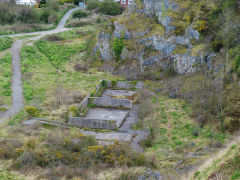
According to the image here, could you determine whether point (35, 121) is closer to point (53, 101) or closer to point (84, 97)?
point (53, 101)

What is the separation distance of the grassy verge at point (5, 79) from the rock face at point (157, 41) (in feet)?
37.9

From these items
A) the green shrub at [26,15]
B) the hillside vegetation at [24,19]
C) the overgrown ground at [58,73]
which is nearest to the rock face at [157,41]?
the overgrown ground at [58,73]

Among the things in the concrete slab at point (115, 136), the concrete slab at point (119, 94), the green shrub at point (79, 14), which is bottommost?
the concrete slab at point (115, 136)

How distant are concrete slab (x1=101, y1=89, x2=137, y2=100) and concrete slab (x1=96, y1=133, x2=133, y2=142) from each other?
22.2 ft

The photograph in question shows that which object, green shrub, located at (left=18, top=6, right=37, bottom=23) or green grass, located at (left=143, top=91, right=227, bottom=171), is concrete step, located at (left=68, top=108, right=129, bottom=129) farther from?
green shrub, located at (left=18, top=6, right=37, bottom=23)

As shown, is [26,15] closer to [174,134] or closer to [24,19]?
[24,19]

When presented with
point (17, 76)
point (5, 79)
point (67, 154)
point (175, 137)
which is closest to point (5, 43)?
point (17, 76)

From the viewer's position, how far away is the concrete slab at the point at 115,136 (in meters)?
18.2

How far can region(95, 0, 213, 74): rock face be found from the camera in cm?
2789

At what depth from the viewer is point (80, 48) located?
40.8 m

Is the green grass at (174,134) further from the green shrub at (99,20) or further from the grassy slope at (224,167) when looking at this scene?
the green shrub at (99,20)

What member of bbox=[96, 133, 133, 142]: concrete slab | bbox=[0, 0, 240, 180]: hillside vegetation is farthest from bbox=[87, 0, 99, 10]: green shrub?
bbox=[96, 133, 133, 142]: concrete slab

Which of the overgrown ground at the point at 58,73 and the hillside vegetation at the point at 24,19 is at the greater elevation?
the hillside vegetation at the point at 24,19

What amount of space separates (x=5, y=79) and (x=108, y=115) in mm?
14221
